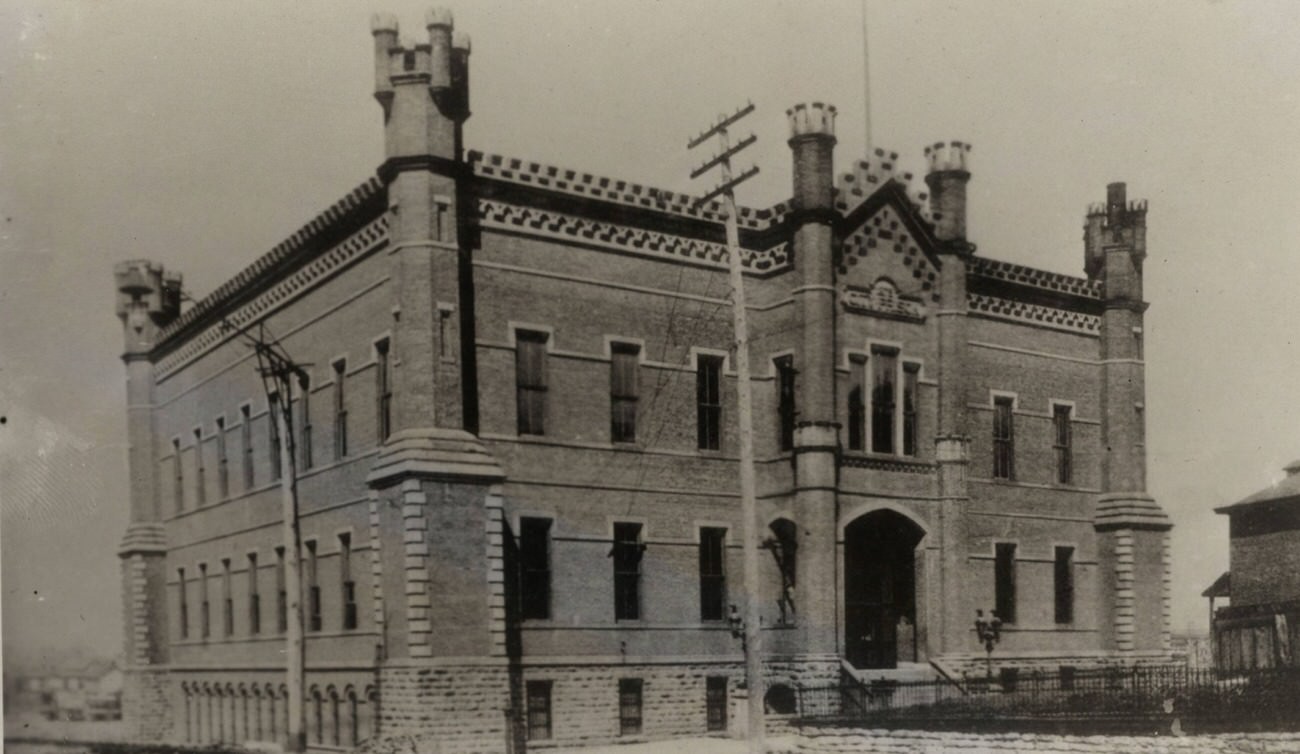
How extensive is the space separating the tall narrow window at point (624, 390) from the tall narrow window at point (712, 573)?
295 cm

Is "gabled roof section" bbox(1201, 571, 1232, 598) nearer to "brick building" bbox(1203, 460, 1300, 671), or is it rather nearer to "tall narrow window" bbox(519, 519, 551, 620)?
"brick building" bbox(1203, 460, 1300, 671)

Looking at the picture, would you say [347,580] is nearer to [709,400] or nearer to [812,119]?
[709,400]

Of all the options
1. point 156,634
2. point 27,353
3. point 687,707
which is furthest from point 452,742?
point 156,634

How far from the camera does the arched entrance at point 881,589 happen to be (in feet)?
108

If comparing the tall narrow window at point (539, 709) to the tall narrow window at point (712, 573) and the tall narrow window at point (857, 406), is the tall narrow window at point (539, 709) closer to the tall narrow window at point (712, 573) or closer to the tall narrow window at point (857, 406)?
the tall narrow window at point (712, 573)

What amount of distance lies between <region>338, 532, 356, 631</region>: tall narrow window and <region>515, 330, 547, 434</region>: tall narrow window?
454 cm

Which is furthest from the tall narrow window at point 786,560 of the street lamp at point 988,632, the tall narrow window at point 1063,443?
the tall narrow window at point 1063,443

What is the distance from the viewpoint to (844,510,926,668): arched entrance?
3297cm

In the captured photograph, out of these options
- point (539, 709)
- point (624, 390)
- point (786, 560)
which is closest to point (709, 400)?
point (624, 390)

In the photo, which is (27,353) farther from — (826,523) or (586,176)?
(826,523)

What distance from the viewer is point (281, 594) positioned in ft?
107

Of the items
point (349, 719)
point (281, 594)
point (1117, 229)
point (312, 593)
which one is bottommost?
point (349, 719)

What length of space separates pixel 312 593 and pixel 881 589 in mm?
13258

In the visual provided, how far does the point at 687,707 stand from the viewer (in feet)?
100
